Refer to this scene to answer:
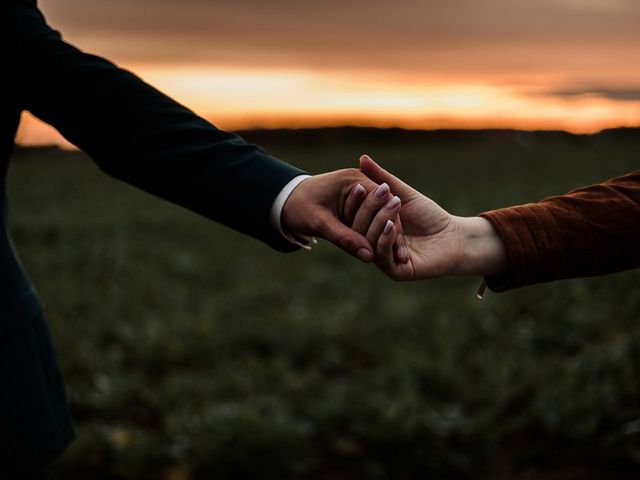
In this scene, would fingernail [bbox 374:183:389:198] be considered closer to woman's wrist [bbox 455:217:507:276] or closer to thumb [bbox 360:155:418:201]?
thumb [bbox 360:155:418:201]

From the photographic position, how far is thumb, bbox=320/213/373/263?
1.91m

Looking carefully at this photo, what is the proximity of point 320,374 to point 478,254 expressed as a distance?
3.49 m

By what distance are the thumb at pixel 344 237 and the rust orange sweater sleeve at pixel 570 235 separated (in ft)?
1.48

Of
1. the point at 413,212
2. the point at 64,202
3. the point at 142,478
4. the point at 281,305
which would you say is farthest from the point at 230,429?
the point at 64,202

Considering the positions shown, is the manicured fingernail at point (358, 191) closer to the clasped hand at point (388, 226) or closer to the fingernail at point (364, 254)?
the clasped hand at point (388, 226)

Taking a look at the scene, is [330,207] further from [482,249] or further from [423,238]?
[482,249]

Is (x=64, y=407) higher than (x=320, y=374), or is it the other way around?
(x=64, y=407)

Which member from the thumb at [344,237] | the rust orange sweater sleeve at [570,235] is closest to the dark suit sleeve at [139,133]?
the thumb at [344,237]

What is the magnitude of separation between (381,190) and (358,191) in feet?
0.21

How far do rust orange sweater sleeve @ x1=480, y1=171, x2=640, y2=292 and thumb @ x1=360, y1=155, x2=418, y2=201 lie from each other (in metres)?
0.25

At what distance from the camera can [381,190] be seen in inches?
76.7

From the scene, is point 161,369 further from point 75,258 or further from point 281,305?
point 75,258

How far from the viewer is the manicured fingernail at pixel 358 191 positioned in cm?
195

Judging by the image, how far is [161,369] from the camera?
571 cm
